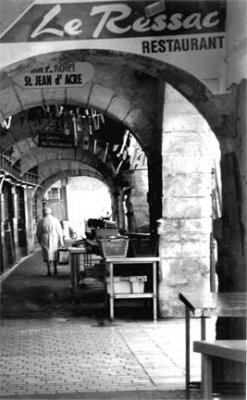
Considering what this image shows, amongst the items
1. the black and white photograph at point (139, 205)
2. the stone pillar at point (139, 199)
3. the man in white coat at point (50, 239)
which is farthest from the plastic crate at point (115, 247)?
the man in white coat at point (50, 239)

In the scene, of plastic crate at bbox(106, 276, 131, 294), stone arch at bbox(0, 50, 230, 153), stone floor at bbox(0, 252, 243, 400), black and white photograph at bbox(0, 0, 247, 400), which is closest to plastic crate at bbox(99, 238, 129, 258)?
black and white photograph at bbox(0, 0, 247, 400)

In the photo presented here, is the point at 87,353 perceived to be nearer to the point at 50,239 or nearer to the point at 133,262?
the point at 133,262

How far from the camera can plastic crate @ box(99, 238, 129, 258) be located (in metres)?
7.90

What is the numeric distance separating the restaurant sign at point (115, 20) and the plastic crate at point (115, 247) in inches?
151

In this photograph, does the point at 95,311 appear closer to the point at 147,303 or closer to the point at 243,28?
the point at 147,303

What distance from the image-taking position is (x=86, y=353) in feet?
19.6

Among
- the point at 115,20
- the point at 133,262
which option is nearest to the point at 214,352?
the point at 115,20

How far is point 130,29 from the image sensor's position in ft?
14.6

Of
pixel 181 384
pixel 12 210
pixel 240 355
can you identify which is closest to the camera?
pixel 240 355

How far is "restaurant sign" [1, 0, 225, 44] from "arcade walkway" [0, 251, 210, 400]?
2.65 metres

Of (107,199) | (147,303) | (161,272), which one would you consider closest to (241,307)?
(161,272)

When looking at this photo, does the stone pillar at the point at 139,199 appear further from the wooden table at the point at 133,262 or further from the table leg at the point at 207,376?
the table leg at the point at 207,376

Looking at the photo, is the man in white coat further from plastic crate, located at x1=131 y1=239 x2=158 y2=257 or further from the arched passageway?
plastic crate, located at x1=131 y1=239 x2=158 y2=257

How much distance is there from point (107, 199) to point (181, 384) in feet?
90.3
